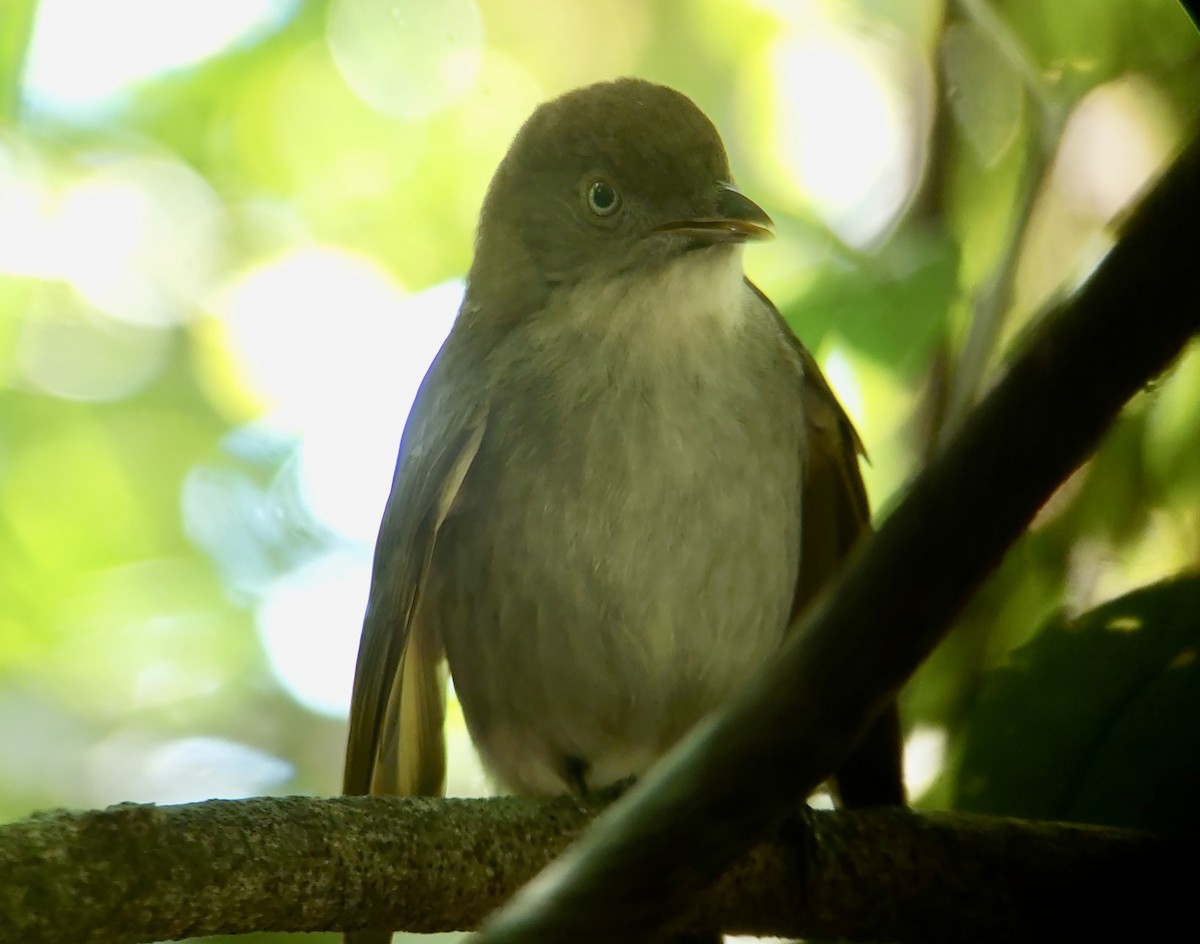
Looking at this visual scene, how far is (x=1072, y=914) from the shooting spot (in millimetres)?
1813

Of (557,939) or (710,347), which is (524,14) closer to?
(710,347)

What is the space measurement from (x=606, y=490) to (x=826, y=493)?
2.08ft

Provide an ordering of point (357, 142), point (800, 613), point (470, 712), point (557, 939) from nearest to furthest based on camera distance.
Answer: point (557, 939) < point (470, 712) < point (800, 613) < point (357, 142)

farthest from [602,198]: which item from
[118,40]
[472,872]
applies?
[472,872]

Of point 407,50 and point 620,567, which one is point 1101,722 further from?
point 407,50

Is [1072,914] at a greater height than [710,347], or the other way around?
[710,347]

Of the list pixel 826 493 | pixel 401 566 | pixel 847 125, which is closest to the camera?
pixel 401 566

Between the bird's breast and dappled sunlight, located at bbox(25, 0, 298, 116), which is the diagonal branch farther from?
dappled sunlight, located at bbox(25, 0, 298, 116)

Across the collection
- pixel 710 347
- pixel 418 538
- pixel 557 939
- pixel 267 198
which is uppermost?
pixel 267 198

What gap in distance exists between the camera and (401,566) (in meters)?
2.54

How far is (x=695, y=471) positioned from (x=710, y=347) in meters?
0.26

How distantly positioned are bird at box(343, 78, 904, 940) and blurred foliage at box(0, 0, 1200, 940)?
317 millimetres

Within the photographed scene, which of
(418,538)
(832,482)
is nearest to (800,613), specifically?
(832,482)

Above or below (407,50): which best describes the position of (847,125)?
below
